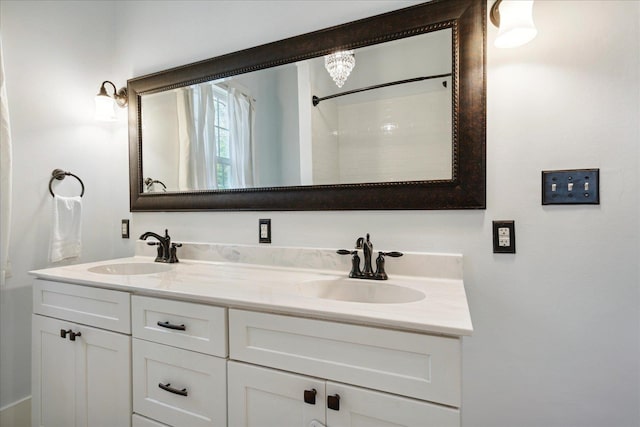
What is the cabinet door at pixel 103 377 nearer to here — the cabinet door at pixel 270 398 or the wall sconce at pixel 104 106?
the cabinet door at pixel 270 398

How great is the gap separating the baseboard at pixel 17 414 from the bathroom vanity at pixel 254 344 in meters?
0.24

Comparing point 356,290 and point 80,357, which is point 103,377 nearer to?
point 80,357

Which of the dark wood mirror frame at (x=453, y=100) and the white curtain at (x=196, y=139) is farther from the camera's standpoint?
the white curtain at (x=196, y=139)

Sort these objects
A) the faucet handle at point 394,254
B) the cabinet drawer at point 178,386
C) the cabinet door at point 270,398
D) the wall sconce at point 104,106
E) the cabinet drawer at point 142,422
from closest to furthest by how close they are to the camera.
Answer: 1. the cabinet door at point 270,398
2. the cabinet drawer at point 178,386
3. the cabinet drawer at point 142,422
4. the faucet handle at point 394,254
5. the wall sconce at point 104,106

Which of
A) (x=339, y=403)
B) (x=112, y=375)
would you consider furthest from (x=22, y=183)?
(x=339, y=403)

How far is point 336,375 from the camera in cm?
84

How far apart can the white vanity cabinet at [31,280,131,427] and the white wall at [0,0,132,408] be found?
0.33 m

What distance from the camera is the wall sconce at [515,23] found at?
3.31 feet

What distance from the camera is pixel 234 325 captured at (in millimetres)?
977

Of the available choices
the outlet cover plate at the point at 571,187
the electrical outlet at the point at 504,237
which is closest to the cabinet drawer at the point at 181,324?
the electrical outlet at the point at 504,237

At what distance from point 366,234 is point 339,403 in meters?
0.68

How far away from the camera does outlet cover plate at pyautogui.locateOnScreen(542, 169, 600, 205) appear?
3.48 feet

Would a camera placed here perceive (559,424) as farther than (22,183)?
No

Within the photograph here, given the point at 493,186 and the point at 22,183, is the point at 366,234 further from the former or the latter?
the point at 22,183
